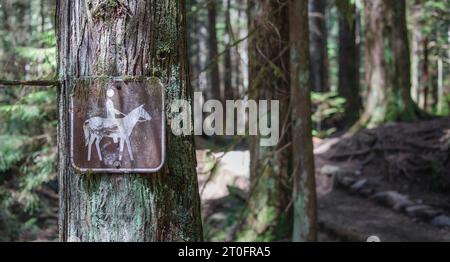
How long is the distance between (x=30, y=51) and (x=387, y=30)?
26.7ft

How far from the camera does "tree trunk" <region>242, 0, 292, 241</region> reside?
7.41 metres

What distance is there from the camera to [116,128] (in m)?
2.45

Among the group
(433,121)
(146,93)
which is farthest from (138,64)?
(433,121)

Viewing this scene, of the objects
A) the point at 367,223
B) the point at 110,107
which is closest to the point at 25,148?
the point at 367,223

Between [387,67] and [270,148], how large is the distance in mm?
5690

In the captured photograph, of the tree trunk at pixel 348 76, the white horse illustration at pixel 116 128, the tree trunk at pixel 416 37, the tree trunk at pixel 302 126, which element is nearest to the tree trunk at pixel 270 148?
the tree trunk at pixel 302 126

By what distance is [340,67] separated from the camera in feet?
62.3

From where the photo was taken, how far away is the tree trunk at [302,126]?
6.50 metres

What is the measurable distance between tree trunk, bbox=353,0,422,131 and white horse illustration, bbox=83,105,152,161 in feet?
34.1

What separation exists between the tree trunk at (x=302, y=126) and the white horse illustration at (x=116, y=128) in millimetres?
4251

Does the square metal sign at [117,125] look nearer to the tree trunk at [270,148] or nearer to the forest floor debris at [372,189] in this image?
the tree trunk at [270,148]

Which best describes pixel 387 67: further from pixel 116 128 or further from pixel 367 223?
pixel 116 128

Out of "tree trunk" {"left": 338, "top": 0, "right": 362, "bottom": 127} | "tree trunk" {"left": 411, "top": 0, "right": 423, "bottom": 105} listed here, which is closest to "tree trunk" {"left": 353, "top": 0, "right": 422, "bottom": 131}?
"tree trunk" {"left": 338, "top": 0, "right": 362, "bottom": 127}

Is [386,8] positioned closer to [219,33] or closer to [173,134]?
[173,134]
